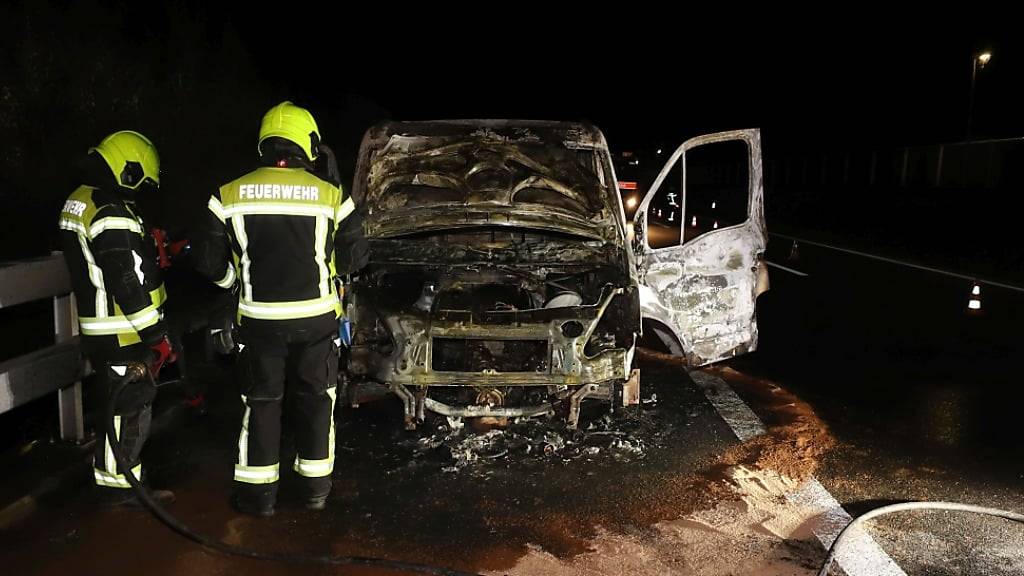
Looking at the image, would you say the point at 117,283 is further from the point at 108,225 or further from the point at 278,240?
the point at 278,240

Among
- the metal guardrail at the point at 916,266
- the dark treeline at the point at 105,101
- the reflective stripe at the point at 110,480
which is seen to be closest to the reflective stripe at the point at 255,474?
the reflective stripe at the point at 110,480

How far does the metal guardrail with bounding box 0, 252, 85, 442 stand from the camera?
13.8 ft

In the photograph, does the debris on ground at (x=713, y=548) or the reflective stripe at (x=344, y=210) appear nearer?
the debris on ground at (x=713, y=548)

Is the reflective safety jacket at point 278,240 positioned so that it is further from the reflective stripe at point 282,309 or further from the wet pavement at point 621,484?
the wet pavement at point 621,484

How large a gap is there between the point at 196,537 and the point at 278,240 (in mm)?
1341

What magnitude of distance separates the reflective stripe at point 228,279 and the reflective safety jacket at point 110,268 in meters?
0.32

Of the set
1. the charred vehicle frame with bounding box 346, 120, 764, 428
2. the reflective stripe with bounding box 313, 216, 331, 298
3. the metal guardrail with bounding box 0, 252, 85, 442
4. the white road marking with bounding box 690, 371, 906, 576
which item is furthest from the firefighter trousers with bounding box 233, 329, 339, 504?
the white road marking with bounding box 690, 371, 906, 576

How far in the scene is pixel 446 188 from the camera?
19.1 ft

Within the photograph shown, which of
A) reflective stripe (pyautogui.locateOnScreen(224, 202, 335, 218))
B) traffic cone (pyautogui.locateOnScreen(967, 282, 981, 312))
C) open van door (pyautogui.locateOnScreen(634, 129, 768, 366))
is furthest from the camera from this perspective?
traffic cone (pyautogui.locateOnScreen(967, 282, 981, 312))

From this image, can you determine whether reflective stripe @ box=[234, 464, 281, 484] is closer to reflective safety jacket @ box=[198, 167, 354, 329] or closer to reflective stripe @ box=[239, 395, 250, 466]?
reflective stripe @ box=[239, 395, 250, 466]

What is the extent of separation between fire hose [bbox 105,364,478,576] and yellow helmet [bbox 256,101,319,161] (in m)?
1.27

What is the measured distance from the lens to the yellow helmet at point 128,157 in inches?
152

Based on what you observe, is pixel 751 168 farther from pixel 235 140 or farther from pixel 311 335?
pixel 235 140

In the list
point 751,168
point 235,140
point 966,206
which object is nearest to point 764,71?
point 966,206
